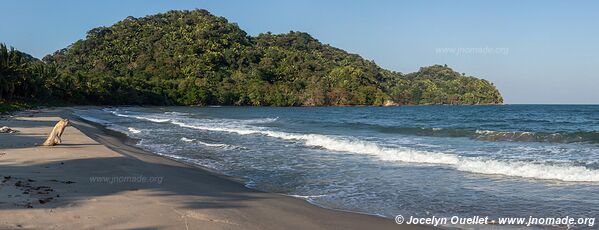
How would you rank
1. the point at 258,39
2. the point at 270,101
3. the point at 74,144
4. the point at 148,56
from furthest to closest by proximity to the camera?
the point at 258,39 < the point at 148,56 < the point at 270,101 < the point at 74,144

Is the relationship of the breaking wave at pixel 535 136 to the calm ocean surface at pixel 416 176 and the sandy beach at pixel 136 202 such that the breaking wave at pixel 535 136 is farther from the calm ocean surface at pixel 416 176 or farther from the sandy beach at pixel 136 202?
the sandy beach at pixel 136 202

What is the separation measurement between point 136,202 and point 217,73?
136691 millimetres

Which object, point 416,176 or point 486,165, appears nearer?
point 416,176

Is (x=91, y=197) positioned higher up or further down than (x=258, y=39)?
further down

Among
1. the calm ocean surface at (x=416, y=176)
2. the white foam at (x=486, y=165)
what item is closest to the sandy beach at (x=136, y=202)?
the calm ocean surface at (x=416, y=176)

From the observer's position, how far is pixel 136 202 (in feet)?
23.7

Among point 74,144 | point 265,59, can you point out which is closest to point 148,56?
point 265,59

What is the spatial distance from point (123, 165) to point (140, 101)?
105 metres

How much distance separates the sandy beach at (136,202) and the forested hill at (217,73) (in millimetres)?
98474

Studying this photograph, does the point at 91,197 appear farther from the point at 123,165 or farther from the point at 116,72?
the point at 116,72

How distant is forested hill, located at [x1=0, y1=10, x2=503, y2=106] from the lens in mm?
122688

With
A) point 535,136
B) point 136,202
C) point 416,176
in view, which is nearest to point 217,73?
point 535,136

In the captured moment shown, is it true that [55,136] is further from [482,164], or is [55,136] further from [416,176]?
[482,164]

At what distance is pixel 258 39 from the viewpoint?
19750cm
